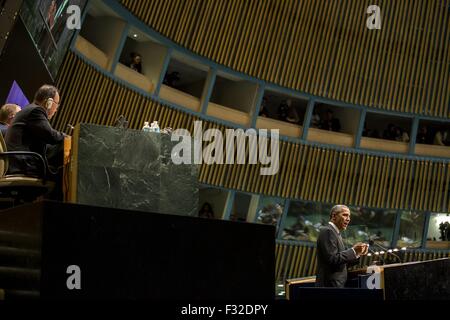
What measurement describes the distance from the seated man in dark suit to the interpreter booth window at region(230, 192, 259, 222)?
8.06 m

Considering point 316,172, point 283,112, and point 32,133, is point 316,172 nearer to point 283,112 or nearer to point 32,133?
point 283,112

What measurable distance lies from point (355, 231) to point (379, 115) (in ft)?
8.99

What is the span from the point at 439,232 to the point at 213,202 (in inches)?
192

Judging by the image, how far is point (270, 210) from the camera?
42.0 ft

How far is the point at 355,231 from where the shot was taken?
13.5m

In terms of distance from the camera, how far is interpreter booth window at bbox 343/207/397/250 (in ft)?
44.2

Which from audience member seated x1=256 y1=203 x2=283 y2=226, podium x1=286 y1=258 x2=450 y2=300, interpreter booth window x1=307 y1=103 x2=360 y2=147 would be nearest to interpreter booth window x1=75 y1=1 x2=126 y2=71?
audience member seated x1=256 y1=203 x2=283 y2=226

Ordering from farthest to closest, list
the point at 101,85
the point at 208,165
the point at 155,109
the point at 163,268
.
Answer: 1. the point at 208,165
2. the point at 155,109
3. the point at 101,85
4. the point at 163,268

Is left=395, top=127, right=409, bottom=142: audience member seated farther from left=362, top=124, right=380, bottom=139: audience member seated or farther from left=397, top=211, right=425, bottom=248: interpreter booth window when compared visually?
left=397, top=211, right=425, bottom=248: interpreter booth window

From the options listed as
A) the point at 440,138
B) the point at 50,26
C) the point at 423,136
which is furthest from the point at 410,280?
the point at 440,138

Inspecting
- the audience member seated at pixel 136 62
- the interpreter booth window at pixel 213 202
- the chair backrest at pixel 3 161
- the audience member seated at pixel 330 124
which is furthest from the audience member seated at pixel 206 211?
the chair backrest at pixel 3 161

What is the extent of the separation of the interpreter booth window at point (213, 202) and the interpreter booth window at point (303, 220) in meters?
1.30
